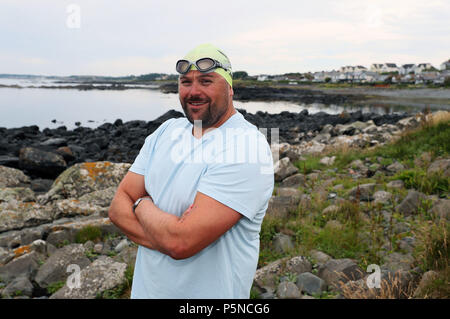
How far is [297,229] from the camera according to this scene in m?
5.52

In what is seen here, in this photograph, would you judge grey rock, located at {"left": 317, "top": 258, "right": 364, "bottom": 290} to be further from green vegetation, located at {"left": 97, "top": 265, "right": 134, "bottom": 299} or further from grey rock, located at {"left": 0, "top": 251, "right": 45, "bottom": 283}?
grey rock, located at {"left": 0, "top": 251, "right": 45, "bottom": 283}

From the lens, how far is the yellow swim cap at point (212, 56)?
2.06m

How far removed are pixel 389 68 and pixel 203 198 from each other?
142821mm

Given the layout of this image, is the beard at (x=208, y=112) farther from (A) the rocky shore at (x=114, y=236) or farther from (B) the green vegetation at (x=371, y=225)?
(B) the green vegetation at (x=371, y=225)

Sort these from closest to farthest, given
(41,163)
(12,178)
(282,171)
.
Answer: (282,171)
(12,178)
(41,163)

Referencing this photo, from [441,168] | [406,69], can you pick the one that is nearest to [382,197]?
[441,168]

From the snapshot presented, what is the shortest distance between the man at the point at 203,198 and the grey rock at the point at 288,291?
1.96 meters

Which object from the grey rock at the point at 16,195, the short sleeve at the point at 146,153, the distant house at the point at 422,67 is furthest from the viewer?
the distant house at the point at 422,67

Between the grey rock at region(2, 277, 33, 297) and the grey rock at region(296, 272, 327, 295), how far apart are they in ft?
10.2

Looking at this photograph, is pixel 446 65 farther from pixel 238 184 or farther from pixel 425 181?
pixel 238 184

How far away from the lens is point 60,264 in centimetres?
450

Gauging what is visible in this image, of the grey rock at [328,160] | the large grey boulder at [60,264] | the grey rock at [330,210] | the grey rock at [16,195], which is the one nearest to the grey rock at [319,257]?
the grey rock at [330,210]

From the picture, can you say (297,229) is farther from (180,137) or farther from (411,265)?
(180,137)
